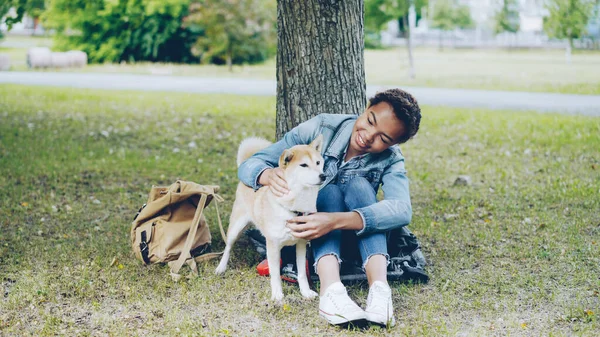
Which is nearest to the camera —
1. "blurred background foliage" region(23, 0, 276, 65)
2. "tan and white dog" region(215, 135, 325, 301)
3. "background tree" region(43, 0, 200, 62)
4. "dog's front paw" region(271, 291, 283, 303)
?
"tan and white dog" region(215, 135, 325, 301)

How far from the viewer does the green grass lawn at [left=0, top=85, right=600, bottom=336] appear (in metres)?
3.63

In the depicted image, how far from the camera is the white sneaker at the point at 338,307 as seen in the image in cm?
342

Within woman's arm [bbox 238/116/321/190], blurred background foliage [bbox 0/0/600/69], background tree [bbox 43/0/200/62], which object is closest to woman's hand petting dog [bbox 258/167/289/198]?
woman's arm [bbox 238/116/321/190]

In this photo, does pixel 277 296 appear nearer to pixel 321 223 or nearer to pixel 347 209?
pixel 321 223

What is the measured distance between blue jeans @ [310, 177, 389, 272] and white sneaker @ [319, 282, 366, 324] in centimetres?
25

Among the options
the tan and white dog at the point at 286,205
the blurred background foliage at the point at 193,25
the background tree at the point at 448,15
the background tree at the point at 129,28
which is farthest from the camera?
the background tree at the point at 448,15

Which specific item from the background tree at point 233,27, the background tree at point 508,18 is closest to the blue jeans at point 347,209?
the background tree at point 233,27

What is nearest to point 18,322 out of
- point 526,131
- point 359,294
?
point 359,294

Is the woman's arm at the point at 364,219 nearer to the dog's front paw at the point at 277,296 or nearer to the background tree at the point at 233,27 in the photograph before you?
the dog's front paw at the point at 277,296

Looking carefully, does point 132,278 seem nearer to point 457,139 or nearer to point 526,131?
point 457,139

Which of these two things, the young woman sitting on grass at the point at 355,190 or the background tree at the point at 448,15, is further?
the background tree at the point at 448,15

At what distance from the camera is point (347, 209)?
12.8 feet

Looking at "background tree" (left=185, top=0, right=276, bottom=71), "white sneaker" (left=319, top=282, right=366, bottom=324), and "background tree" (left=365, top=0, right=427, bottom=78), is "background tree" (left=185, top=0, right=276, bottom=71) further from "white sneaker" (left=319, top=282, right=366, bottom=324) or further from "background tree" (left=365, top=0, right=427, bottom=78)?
"white sneaker" (left=319, top=282, right=366, bottom=324)

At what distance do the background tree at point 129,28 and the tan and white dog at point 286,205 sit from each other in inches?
835
